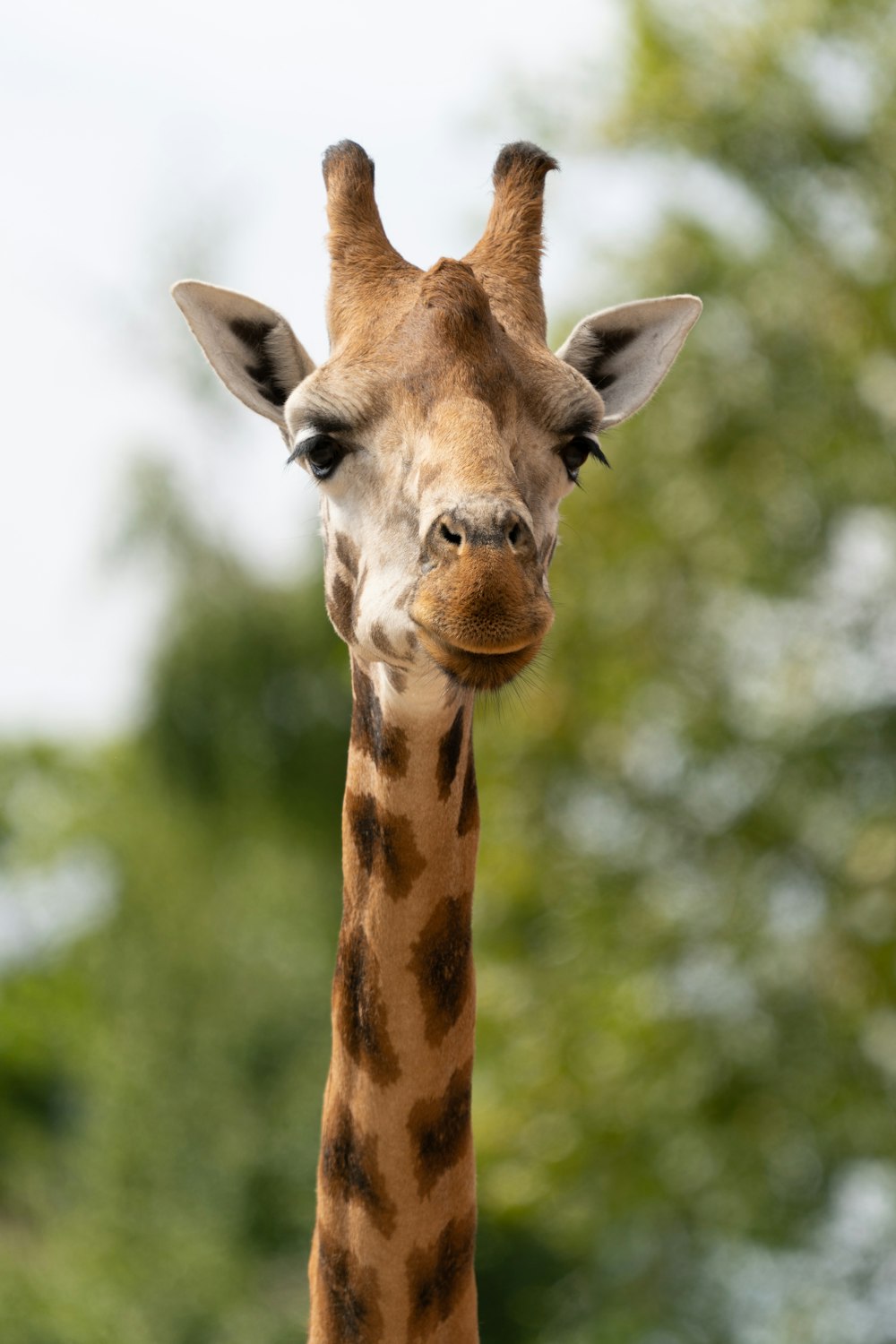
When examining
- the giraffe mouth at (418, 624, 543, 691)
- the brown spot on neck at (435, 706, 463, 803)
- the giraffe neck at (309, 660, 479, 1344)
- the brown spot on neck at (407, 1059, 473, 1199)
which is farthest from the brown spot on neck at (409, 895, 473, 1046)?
the giraffe mouth at (418, 624, 543, 691)

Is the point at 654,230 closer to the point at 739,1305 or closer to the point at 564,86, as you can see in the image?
the point at 564,86

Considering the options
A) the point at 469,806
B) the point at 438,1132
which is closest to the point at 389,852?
the point at 469,806

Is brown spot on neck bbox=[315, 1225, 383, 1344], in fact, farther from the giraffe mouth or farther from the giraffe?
the giraffe mouth

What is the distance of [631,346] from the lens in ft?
12.9

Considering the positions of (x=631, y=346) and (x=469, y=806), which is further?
(x=631, y=346)

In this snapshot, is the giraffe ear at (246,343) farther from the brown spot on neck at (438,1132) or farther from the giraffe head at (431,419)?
the brown spot on neck at (438,1132)

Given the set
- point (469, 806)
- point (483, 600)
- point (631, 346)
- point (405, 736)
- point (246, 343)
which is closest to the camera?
point (483, 600)

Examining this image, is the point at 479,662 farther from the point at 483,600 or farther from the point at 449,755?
the point at 449,755

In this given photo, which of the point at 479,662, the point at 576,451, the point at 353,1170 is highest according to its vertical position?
the point at 576,451

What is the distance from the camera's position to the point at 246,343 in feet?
12.4

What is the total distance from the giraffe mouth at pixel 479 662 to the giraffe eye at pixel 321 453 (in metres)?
0.54

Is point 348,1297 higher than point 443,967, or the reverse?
point 443,967

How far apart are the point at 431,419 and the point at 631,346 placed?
1045 millimetres

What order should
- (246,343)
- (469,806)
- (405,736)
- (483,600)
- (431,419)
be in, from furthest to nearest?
(246,343)
(469,806)
(405,736)
(431,419)
(483,600)
